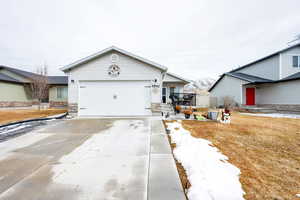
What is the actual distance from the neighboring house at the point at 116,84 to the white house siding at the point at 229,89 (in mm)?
10443

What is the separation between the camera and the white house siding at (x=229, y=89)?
1336 centimetres

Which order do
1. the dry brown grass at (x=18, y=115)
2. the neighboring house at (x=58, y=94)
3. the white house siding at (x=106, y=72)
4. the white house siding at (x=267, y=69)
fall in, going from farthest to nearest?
the neighboring house at (x=58, y=94) → the white house siding at (x=267, y=69) → the white house siding at (x=106, y=72) → the dry brown grass at (x=18, y=115)

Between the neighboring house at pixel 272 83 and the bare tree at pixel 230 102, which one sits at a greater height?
the neighboring house at pixel 272 83

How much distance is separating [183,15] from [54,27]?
39.1 ft

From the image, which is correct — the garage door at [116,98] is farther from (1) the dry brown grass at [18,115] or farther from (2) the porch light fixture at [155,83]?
(1) the dry brown grass at [18,115]

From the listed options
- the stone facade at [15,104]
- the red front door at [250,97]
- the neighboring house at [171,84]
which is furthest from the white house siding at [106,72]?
the stone facade at [15,104]

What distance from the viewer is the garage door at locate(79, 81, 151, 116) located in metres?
7.71

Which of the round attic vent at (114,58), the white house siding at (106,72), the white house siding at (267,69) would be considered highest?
the white house siding at (267,69)

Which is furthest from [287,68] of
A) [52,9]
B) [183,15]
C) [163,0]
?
[52,9]

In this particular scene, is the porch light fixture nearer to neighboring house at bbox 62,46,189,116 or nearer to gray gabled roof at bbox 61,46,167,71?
neighboring house at bbox 62,46,189,116

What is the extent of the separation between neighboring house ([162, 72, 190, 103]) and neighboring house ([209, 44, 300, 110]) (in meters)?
5.68

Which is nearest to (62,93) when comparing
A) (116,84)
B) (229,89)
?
(116,84)

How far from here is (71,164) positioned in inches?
101

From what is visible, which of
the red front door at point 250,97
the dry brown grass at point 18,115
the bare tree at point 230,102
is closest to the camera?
the dry brown grass at point 18,115
